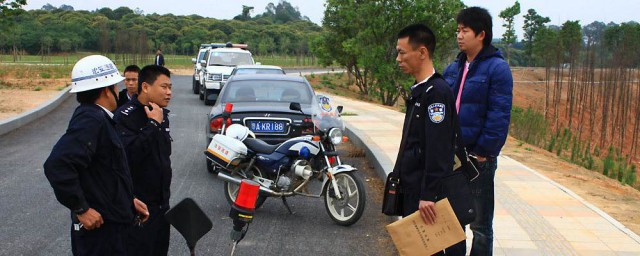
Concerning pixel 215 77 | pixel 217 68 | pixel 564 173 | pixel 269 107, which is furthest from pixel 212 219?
pixel 217 68

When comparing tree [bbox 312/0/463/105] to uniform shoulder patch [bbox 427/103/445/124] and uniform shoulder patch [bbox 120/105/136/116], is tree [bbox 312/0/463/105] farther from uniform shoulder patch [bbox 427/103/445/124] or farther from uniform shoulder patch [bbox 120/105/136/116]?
uniform shoulder patch [bbox 427/103/445/124]

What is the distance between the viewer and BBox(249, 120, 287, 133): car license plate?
8.79 meters

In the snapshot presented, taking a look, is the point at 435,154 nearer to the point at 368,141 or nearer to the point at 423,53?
the point at 423,53

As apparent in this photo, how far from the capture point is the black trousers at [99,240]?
3375 millimetres

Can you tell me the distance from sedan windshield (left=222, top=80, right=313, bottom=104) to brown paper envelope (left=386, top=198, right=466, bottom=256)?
6.01 meters

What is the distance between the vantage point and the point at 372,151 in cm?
1055

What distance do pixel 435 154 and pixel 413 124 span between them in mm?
244

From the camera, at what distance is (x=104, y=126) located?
3.34 m

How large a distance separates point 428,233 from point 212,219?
12.0 feet

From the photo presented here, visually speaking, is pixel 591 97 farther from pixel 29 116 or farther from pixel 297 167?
pixel 297 167

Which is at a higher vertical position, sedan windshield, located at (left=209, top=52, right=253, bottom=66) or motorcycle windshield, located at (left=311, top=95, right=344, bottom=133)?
sedan windshield, located at (left=209, top=52, right=253, bottom=66)

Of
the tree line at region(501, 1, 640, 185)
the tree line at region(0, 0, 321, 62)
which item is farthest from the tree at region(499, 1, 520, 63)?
the tree line at region(0, 0, 321, 62)

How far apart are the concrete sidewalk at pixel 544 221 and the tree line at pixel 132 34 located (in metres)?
38.2

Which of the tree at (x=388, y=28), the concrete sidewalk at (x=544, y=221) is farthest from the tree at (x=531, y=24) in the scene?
the concrete sidewalk at (x=544, y=221)
